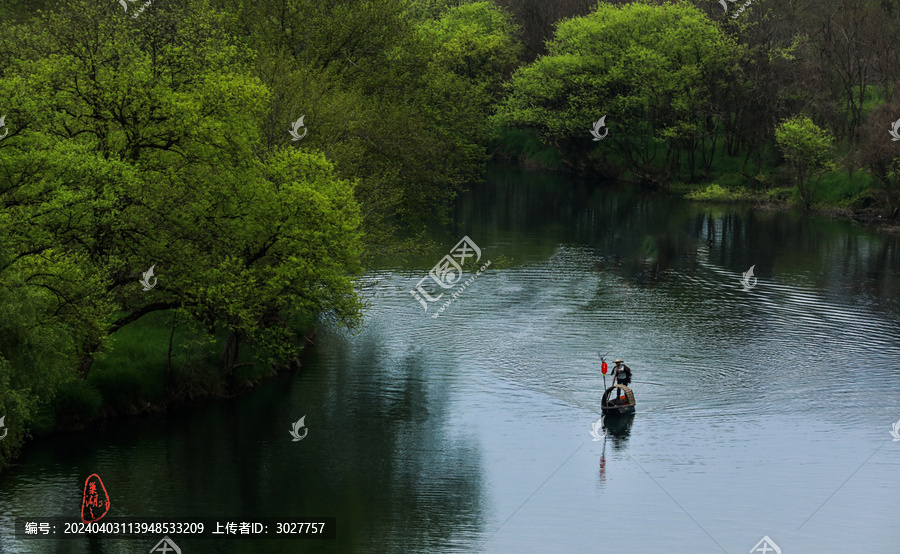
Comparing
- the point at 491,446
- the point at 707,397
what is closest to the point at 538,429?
the point at 491,446

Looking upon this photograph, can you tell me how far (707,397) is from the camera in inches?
1703

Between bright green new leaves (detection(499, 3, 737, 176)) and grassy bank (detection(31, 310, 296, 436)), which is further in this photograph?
bright green new leaves (detection(499, 3, 737, 176))

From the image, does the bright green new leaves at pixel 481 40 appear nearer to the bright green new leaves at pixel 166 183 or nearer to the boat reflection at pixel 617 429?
the bright green new leaves at pixel 166 183

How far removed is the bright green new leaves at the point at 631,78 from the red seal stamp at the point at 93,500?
3448 inches

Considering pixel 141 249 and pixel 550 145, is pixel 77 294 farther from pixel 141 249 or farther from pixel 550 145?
pixel 550 145

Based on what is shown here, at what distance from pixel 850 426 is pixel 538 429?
13.1 m
